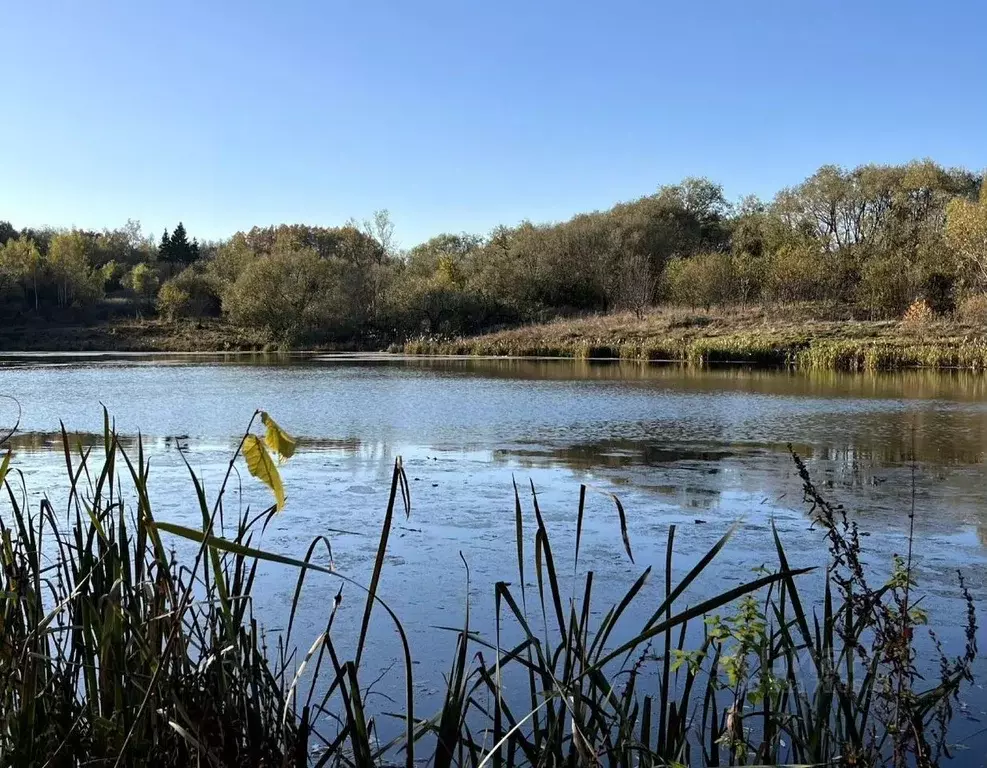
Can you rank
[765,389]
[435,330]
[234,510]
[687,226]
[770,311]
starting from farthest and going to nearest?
[687,226], [435,330], [770,311], [765,389], [234,510]

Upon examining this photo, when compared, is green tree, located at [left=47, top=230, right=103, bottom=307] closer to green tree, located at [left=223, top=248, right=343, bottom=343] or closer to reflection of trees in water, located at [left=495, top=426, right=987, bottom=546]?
green tree, located at [left=223, top=248, right=343, bottom=343]

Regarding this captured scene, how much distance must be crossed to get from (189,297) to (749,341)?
3459 cm

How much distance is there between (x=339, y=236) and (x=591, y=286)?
25.2 metres

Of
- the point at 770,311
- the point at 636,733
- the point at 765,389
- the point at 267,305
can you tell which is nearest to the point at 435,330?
the point at 267,305

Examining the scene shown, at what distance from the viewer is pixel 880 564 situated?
474 centimetres

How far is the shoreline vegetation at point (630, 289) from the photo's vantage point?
1184 inches

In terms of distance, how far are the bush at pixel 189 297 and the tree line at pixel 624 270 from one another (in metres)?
0.11

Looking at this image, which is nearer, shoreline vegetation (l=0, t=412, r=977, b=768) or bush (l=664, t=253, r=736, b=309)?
shoreline vegetation (l=0, t=412, r=977, b=768)

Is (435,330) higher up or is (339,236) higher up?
(339,236)

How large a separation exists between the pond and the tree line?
19.1 m

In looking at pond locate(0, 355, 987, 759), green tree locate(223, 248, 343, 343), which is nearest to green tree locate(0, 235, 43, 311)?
green tree locate(223, 248, 343, 343)

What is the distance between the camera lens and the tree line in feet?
116

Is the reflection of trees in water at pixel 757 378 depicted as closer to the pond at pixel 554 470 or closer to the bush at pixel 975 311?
the pond at pixel 554 470

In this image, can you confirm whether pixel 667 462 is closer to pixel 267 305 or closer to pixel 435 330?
pixel 435 330
